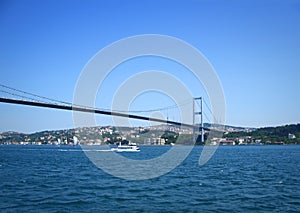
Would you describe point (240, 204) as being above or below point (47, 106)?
Answer: below

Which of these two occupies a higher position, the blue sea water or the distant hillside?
the distant hillside

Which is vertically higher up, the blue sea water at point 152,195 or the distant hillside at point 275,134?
the distant hillside at point 275,134

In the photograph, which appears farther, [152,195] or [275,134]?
[275,134]

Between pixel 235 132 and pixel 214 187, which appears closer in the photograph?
pixel 214 187

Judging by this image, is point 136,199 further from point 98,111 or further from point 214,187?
point 98,111

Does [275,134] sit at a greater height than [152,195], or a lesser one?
greater

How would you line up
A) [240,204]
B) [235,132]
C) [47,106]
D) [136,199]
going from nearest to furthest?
[240,204] < [136,199] < [47,106] < [235,132]

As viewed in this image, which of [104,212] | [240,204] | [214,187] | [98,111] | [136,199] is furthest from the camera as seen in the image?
[98,111]

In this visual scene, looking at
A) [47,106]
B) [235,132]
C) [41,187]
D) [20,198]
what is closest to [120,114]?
[47,106]

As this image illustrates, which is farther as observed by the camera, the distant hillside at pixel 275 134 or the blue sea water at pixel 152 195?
the distant hillside at pixel 275 134

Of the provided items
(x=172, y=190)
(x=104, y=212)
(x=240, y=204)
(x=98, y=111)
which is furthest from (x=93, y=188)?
(x=98, y=111)

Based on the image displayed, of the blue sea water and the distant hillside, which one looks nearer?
the blue sea water
